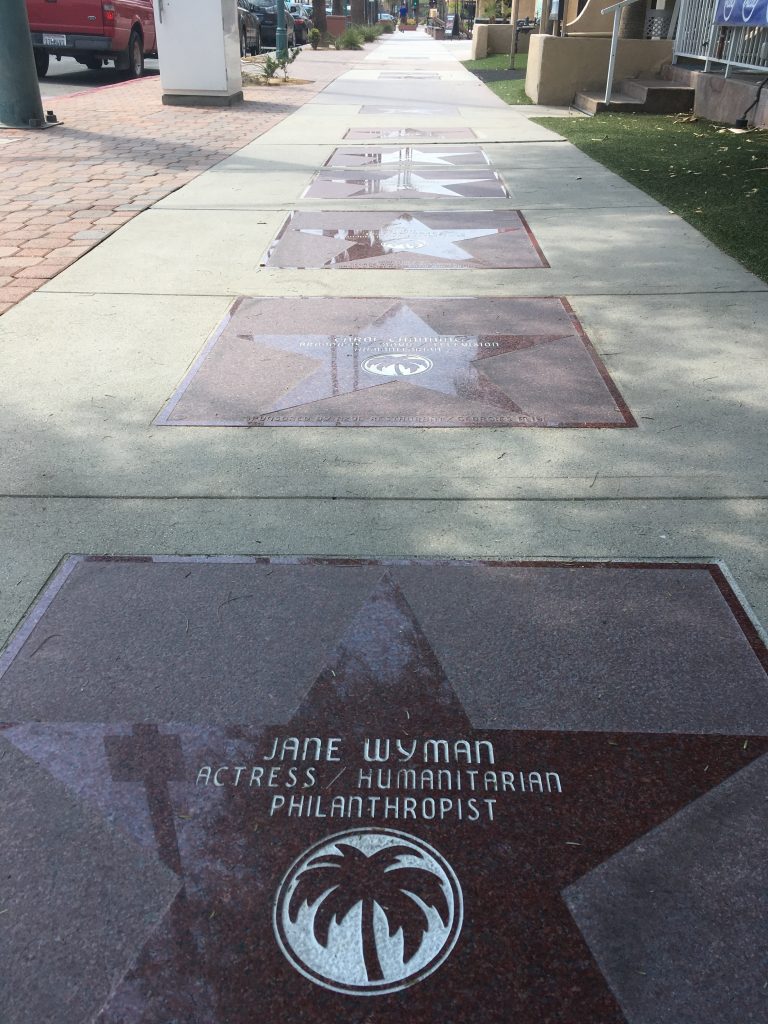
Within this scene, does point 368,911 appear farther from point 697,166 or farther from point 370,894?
point 697,166

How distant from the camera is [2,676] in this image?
8.00 ft

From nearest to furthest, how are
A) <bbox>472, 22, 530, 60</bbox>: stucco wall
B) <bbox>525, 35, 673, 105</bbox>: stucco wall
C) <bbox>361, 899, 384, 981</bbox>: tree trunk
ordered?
<bbox>361, 899, 384, 981</bbox>: tree trunk, <bbox>525, 35, 673, 105</bbox>: stucco wall, <bbox>472, 22, 530, 60</bbox>: stucco wall

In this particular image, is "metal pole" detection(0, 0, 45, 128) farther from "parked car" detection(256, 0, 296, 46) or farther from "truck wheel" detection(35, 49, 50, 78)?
"parked car" detection(256, 0, 296, 46)

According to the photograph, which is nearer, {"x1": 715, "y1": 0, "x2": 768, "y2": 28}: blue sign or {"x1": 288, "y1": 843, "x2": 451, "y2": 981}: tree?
{"x1": 288, "y1": 843, "x2": 451, "y2": 981}: tree

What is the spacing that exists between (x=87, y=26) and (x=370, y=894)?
1921 cm

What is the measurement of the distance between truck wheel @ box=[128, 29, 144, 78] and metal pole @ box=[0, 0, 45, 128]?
8.03m

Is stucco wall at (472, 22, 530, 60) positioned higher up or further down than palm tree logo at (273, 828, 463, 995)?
higher up

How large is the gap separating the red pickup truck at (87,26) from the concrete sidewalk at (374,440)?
12.5 metres

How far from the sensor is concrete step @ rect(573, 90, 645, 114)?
1446 centimetres

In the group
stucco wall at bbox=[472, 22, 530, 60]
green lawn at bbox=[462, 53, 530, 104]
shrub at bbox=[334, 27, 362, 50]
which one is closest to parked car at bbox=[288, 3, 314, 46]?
shrub at bbox=[334, 27, 362, 50]

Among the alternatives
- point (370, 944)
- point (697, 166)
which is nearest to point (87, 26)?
point (697, 166)

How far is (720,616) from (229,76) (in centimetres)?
1520

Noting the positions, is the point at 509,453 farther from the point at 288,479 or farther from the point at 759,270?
the point at 759,270

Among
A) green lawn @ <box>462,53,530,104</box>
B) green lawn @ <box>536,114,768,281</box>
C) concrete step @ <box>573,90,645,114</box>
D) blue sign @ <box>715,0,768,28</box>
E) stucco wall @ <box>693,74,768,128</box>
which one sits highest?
blue sign @ <box>715,0,768,28</box>
